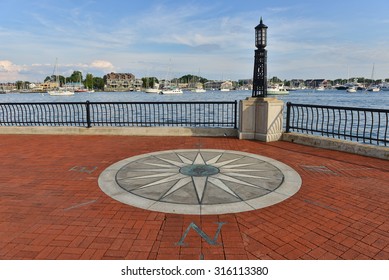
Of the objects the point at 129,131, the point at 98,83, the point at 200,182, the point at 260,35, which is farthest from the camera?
the point at 98,83

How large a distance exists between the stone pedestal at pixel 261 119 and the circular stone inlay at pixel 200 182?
2.39 m

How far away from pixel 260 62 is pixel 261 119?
6.67ft

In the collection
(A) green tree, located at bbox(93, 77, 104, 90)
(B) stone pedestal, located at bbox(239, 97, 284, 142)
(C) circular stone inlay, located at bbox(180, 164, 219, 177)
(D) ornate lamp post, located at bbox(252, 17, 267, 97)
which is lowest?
(C) circular stone inlay, located at bbox(180, 164, 219, 177)

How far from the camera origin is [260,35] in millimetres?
9055

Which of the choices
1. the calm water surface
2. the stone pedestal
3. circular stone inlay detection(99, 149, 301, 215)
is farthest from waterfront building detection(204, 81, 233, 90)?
circular stone inlay detection(99, 149, 301, 215)

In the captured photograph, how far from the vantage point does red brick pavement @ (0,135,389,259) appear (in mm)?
3169

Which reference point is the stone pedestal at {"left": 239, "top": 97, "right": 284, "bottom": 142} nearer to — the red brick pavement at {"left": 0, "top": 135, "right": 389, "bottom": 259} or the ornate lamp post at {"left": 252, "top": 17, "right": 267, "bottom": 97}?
the ornate lamp post at {"left": 252, "top": 17, "right": 267, "bottom": 97}

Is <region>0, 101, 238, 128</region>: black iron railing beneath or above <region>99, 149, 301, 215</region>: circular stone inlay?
above

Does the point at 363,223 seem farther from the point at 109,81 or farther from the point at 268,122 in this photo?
the point at 109,81

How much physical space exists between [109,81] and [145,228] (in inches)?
6986

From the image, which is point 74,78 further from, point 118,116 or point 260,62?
Result: point 260,62

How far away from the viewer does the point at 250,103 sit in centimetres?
942

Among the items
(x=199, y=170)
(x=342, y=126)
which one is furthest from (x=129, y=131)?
(x=342, y=126)

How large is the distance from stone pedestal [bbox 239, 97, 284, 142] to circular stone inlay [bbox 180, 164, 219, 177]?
385cm
